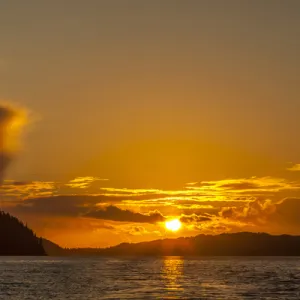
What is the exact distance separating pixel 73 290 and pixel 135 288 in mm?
12819

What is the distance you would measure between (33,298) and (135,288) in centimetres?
2801

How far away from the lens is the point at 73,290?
13088cm

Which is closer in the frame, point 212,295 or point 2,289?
point 212,295

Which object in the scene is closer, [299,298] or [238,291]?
[299,298]

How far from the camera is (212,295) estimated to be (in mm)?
115312

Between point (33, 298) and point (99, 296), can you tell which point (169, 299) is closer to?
point (99, 296)

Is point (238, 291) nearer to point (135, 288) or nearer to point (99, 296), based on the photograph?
point (135, 288)

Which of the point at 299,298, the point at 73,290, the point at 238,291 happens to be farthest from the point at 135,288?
the point at 299,298

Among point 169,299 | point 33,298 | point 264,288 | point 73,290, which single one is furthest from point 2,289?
point 264,288

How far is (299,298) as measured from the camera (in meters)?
111

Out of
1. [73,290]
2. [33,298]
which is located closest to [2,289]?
[73,290]

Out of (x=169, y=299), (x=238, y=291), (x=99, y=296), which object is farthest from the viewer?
(x=238, y=291)

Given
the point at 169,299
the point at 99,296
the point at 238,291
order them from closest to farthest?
the point at 169,299, the point at 99,296, the point at 238,291

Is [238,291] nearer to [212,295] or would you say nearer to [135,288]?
[212,295]
